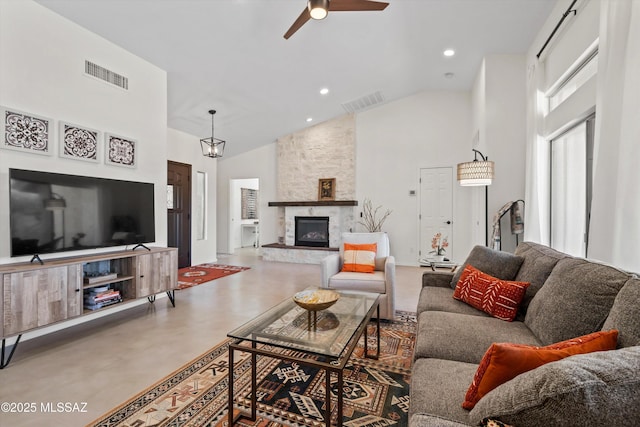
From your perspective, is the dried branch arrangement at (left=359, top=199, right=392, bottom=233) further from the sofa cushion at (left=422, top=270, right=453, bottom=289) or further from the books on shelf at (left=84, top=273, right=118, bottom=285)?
the books on shelf at (left=84, top=273, right=118, bottom=285)

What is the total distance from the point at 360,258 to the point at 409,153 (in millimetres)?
3573

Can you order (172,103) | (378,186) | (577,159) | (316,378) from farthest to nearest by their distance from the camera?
(378,186)
(172,103)
(577,159)
(316,378)

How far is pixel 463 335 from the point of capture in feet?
5.68

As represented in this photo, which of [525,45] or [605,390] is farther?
[525,45]

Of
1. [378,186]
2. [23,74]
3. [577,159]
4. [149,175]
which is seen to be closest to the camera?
[23,74]

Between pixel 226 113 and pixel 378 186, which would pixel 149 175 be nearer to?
pixel 226 113

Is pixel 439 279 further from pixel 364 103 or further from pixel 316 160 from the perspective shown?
pixel 316 160

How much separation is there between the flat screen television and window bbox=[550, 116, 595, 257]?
450 cm

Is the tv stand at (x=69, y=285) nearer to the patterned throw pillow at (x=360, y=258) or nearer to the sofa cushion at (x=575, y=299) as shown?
the patterned throw pillow at (x=360, y=258)

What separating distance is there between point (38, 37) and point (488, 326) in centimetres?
429

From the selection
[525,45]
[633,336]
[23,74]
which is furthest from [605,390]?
[525,45]

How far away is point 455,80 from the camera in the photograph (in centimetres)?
550

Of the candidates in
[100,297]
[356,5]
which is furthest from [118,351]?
[356,5]

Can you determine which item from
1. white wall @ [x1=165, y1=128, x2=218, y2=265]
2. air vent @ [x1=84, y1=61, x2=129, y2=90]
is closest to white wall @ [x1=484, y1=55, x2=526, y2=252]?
air vent @ [x1=84, y1=61, x2=129, y2=90]
